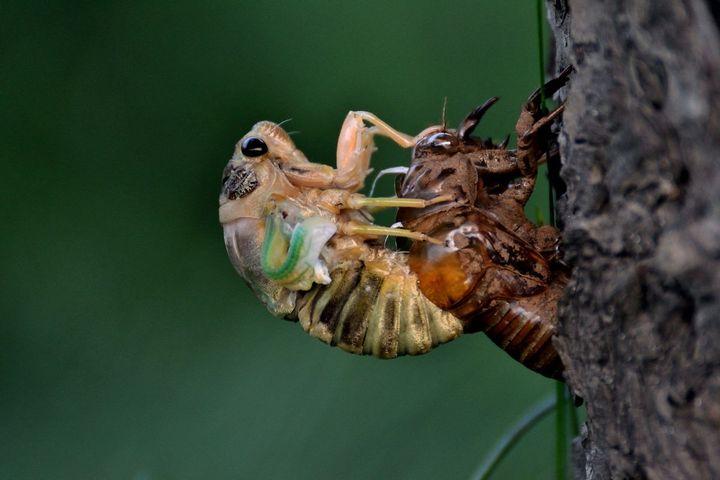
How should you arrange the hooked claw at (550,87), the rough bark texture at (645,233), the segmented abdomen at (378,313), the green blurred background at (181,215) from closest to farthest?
1. the rough bark texture at (645,233)
2. the hooked claw at (550,87)
3. the segmented abdomen at (378,313)
4. the green blurred background at (181,215)

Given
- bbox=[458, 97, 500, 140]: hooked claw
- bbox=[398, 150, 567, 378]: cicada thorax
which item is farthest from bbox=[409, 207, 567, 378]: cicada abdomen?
bbox=[458, 97, 500, 140]: hooked claw

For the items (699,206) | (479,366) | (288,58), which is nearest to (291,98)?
(288,58)

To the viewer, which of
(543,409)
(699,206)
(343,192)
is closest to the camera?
(699,206)

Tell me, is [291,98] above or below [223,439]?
above

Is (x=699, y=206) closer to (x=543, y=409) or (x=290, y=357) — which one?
(x=543, y=409)

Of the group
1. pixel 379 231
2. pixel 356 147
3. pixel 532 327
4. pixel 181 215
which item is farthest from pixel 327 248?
pixel 181 215

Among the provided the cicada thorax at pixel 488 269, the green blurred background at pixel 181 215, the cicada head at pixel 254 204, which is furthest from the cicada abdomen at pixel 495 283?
the green blurred background at pixel 181 215

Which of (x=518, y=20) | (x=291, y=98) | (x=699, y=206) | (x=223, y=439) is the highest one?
(x=518, y=20)

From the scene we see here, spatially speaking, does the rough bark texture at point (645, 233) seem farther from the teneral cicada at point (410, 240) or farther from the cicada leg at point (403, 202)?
the cicada leg at point (403, 202)
